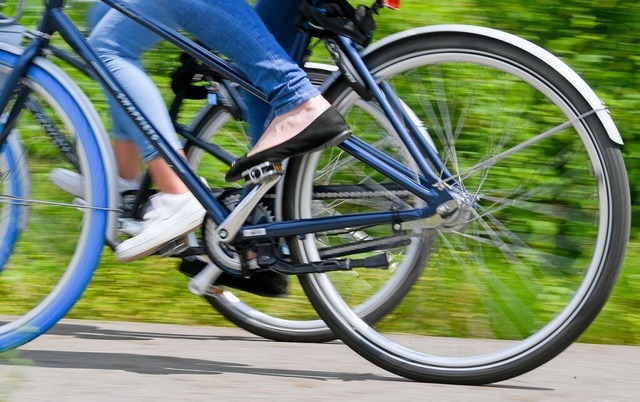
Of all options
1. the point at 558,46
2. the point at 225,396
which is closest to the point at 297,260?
the point at 225,396

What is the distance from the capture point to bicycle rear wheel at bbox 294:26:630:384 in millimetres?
3201

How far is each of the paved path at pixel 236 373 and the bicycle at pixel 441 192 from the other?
4.9 inches

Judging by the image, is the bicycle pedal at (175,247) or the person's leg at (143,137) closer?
the person's leg at (143,137)

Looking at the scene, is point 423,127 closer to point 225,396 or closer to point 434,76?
point 434,76

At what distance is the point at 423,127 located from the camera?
11.2 ft

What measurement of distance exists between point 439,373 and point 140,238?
0.98 metres

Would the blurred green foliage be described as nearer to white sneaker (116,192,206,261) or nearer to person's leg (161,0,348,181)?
white sneaker (116,192,206,261)

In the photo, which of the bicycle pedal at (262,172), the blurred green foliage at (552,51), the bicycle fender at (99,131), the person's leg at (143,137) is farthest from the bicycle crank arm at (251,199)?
the blurred green foliage at (552,51)

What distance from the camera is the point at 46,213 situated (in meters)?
3.78

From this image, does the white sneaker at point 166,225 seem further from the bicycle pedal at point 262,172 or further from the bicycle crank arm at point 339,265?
the bicycle crank arm at point 339,265

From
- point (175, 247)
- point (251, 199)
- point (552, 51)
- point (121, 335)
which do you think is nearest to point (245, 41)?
point (251, 199)

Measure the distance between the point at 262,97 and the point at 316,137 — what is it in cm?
23

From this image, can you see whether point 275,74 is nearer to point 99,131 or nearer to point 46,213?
point 99,131

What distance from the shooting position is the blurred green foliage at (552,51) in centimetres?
454
